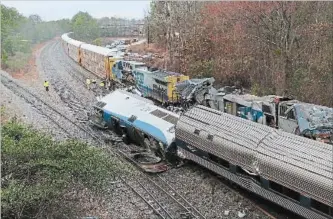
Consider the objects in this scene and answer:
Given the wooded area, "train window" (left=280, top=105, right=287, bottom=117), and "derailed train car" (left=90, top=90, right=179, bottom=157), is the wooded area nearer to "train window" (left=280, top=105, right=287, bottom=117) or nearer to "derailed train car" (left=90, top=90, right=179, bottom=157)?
"train window" (left=280, top=105, right=287, bottom=117)

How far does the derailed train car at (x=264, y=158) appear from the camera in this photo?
39.0ft

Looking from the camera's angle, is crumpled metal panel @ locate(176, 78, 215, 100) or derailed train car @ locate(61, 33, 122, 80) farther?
derailed train car @ locate(61, 33, 122, 80)

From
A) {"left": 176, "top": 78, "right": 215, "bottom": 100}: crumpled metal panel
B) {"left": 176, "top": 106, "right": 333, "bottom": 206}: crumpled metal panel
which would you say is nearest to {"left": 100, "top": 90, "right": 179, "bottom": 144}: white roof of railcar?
{"left": 176, "top": 106, "right": 333, "bottom": 206}: crumpled metal panel

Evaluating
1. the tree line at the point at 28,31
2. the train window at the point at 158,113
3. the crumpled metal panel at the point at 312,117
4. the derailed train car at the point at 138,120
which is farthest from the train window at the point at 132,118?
the tree line at the point at 28,31

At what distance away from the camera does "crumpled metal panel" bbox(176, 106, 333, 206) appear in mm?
11898

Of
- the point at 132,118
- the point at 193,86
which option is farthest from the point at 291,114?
the point at 193,86

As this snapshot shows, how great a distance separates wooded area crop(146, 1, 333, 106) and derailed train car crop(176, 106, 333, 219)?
10.1m

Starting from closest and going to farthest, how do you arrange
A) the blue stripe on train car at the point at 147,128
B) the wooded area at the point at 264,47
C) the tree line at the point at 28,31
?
1. the blue stripe on train car at the point at 147,128
2. the wooded area at the point at 264,47
3. the tree line at the point at 28,31

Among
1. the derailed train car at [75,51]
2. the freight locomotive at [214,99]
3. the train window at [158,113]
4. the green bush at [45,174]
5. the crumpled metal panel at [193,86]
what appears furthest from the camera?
the derailed train car at [75,51]

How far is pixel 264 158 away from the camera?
44.1 ft

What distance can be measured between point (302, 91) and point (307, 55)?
7.94ft

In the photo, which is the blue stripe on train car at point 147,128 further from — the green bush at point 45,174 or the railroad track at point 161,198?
the green bush at point 45,174

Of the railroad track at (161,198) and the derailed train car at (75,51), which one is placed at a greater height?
the derailed train car at (75,51)

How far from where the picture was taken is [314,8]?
26.5 meters
